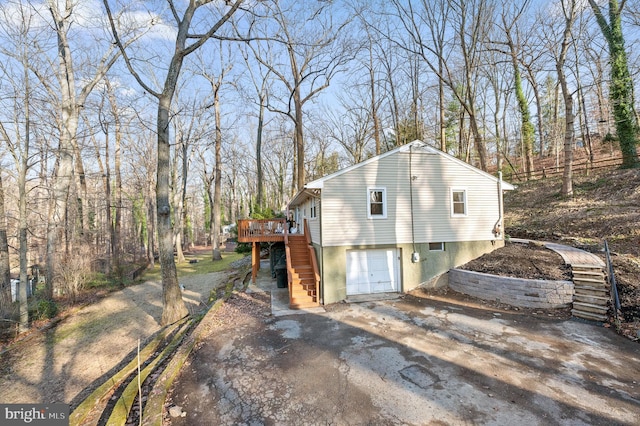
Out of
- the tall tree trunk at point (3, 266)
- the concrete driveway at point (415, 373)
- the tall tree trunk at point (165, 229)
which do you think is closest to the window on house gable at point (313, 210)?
the concrete driveway at point (415, 373)

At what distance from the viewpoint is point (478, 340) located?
6320mm

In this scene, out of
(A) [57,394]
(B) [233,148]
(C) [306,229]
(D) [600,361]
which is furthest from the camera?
(B) [233,148]

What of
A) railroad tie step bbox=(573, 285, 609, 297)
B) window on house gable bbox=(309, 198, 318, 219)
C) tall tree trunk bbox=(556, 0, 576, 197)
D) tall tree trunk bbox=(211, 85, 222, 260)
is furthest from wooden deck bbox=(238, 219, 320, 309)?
tall tree trunk bbox=(556, 0, 576, 197)

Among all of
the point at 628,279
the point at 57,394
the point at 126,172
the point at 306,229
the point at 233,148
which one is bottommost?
the point at 57,394

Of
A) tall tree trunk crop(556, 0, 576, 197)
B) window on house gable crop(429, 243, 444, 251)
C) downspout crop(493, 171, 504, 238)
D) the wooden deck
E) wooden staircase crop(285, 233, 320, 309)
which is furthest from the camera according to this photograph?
tall tree trunk crop(556, 0, 576, 197)

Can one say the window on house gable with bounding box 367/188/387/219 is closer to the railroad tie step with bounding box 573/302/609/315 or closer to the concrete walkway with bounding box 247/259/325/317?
the concrete walkway with bounding box 247/259/325/317

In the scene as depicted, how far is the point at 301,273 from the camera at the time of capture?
10445 millimetres

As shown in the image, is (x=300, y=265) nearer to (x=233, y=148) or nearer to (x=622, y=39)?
(x=622, y=39)

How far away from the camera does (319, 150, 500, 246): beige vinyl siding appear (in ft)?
31.9

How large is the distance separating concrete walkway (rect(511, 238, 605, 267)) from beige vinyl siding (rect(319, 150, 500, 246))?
6.84 ft

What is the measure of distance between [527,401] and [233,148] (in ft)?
103

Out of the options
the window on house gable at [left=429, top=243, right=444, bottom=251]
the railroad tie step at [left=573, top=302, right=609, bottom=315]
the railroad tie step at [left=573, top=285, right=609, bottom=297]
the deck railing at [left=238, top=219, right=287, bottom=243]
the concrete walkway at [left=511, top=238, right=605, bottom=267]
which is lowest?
the railroad tie step at [left=573, top=302, right=609, bottom=315]

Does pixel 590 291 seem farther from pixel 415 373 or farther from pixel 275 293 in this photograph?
pixel 275 293

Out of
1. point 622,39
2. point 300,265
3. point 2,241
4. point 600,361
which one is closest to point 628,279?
point 600,361
